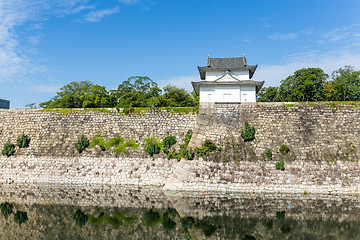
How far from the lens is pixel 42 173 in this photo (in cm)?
2947

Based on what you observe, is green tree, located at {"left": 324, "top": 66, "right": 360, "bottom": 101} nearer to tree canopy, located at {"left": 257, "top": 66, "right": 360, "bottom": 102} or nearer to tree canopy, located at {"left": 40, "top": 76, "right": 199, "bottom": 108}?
tree canopy, located at {"left": 257, "top": 66, "right": 360, "bottom": 102}

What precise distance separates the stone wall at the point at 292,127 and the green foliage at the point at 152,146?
393 cm

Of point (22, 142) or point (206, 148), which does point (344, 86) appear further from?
point (22, 142)

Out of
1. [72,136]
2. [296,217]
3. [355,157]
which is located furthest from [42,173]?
[355,157]

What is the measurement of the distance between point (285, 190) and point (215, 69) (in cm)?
1648

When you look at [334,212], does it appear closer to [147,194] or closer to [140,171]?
[147,194]

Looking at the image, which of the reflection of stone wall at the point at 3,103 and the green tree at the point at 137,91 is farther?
the reflection of stone wall at the point at 3,103

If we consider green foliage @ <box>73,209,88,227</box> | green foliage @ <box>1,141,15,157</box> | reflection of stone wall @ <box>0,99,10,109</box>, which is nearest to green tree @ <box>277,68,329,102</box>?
green foliage @ <box>73,209,88,227</box>

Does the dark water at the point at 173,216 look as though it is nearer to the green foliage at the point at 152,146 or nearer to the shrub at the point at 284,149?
the shrub at the point at 284,149

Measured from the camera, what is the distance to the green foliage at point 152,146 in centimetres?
2903

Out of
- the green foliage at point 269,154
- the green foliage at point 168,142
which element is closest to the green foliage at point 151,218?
the green foliage at point 168,142

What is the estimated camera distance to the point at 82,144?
101ft

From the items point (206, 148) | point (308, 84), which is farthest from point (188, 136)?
point (308, 84)

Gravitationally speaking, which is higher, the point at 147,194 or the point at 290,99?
the point at 290,99
